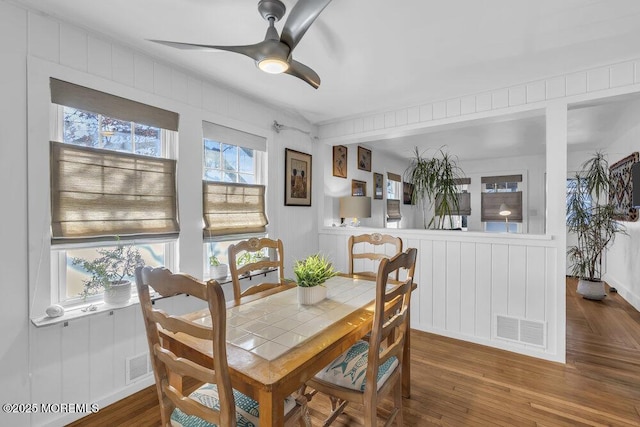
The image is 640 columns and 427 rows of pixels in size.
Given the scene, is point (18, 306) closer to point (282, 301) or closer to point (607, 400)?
point (282, 301)

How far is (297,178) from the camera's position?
3750 mm

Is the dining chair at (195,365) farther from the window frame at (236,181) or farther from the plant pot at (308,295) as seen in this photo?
the window frame at (236,181)

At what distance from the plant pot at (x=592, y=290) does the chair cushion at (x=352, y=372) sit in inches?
169

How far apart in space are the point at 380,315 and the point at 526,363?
7.08ft

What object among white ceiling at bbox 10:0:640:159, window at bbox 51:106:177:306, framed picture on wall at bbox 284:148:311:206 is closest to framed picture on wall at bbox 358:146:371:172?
framed picture on wall at bbox 284:148:311:206

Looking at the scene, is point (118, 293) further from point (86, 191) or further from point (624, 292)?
point (624, 292)

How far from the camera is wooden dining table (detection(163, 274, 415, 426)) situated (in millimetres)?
1049

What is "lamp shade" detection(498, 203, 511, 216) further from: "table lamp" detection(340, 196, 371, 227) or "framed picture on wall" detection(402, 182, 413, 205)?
"table lamp" detection(340, 196, 371, 227)

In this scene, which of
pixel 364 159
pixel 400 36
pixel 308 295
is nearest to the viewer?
pixel 308 295

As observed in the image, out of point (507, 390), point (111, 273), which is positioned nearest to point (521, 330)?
point (507, 390)

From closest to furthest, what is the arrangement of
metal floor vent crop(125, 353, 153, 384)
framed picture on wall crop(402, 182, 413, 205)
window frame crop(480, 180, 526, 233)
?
metal floor vent crop(125, 353, 153, 384), window frame crop(480, 180, 526, 233), framed picture on wall crop(402, 182, 413, 205)

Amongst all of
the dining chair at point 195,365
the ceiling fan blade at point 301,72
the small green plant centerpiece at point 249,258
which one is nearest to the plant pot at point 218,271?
the small green plant centerpiece at point 249,258

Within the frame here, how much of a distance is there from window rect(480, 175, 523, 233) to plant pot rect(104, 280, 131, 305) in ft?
21.5

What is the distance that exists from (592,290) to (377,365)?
461cm
